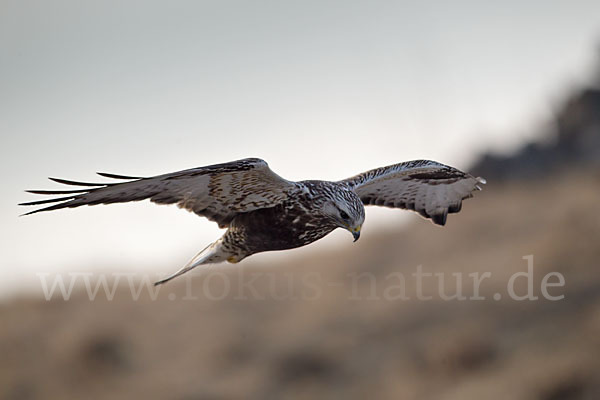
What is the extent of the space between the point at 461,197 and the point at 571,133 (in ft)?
70.3

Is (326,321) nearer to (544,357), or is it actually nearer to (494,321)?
(494,321)

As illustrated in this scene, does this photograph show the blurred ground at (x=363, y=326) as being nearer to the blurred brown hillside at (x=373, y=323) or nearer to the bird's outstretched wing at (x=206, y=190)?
the blurred brown hillside at (x=373, y=323)

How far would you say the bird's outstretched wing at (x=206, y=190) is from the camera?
5.57 meters

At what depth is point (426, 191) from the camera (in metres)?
8.05

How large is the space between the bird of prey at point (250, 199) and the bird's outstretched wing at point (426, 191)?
0.35 metres

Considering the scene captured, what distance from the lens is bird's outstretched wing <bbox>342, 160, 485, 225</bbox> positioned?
7.77 meters

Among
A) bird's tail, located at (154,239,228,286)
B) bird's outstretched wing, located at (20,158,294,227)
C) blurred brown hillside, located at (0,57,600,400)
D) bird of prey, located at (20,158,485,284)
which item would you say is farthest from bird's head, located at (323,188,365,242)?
blurred brown hillside, located at (0,57,600,400)

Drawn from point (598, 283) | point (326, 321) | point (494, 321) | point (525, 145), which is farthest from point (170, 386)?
point (525, 145)

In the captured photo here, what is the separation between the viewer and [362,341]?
2083 cm

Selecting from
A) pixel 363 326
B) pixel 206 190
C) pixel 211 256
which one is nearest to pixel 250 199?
pixel 206 190

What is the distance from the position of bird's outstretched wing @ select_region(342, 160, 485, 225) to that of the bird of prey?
35 centimetres

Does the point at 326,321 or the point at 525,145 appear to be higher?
the point at 525,145

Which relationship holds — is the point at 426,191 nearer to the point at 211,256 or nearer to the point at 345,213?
the point at 345,213

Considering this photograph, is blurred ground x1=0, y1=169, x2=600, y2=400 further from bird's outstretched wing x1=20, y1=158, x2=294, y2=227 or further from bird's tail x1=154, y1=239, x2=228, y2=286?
bird's outstretched wing x1=20, y1=158, x2=294, y2=227
